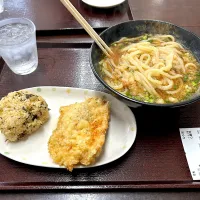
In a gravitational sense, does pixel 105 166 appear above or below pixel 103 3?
below

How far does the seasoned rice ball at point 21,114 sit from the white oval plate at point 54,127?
50 mm

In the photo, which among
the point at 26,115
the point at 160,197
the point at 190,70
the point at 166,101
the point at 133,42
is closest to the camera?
the point at 160,197

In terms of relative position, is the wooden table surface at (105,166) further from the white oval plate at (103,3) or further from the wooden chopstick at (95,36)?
the wooden chopstick at (95,36)

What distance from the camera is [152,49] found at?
163 centimetres

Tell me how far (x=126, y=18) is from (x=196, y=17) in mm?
630

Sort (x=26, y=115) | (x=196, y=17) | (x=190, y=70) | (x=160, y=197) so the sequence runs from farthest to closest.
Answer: (x=196, y=17) < (x=190, y=70) < (x=26, y=115) < (x=160, y=197)

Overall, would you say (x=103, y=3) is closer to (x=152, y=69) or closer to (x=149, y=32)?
(x=149, y=32)

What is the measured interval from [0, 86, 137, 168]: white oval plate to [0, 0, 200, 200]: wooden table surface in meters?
0.05

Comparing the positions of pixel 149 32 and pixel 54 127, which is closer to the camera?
pixel 54 127

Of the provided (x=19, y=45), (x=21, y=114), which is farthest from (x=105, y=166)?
(x=19, y=45)

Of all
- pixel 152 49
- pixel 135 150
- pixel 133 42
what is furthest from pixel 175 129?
pixel 133 42

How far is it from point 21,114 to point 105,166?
1.73ft

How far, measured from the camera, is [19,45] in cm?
157

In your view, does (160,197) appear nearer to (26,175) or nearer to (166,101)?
(166,101)
